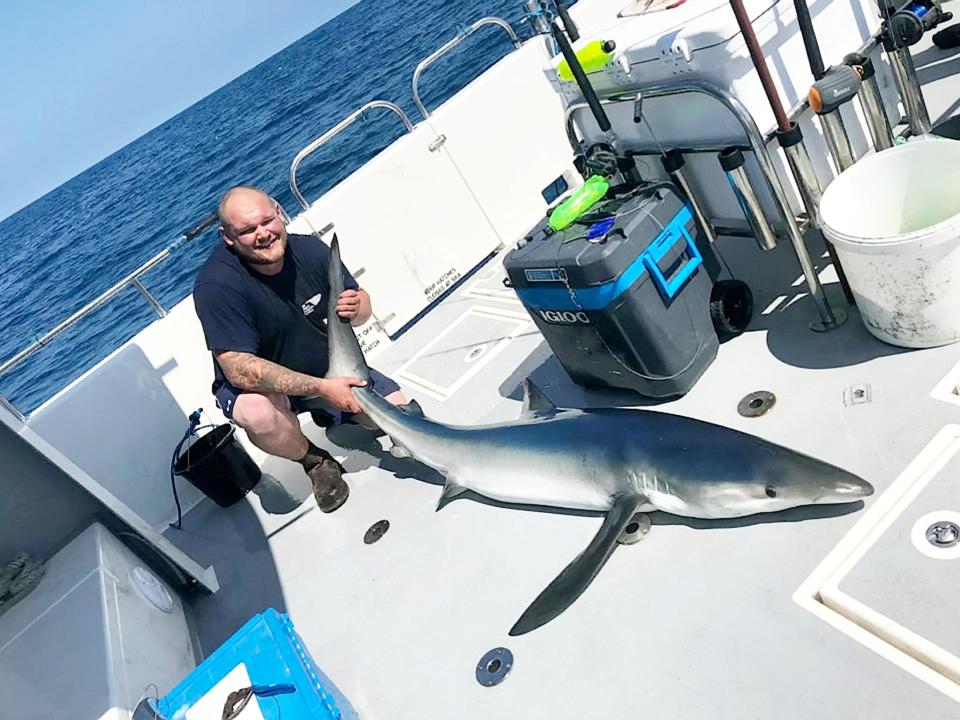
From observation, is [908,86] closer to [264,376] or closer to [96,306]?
[264,376]

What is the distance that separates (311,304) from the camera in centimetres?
387

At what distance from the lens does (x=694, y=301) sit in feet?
10.1

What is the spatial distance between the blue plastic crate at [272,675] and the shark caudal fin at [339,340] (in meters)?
1.52

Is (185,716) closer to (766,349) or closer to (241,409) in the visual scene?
(241,409)

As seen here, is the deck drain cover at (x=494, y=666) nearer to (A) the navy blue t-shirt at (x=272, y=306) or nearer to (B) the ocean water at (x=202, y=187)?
(A) the navy blue t-shirt at (x=272, y=306)

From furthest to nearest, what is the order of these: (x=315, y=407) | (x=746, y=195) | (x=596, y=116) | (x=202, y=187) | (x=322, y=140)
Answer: (x=202, y=187) < (x=322, y=140) < (x=315, y=407) < (x=596, y=116) < (x=746, y=195)

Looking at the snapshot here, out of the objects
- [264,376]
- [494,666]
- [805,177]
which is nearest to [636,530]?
[494,666]

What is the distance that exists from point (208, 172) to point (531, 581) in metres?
36.0

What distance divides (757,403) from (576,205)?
1135 mm

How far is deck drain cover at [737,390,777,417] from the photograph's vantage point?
285 cm

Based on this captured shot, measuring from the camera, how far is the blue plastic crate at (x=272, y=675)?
6.79 feet

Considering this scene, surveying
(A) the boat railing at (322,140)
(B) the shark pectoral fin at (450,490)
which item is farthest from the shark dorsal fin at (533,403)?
(A) the boat railing at (322,140)

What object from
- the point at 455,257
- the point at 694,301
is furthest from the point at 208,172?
the point at 694,301

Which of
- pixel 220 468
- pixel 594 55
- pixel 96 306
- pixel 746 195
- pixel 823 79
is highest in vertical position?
pixel 96 306
